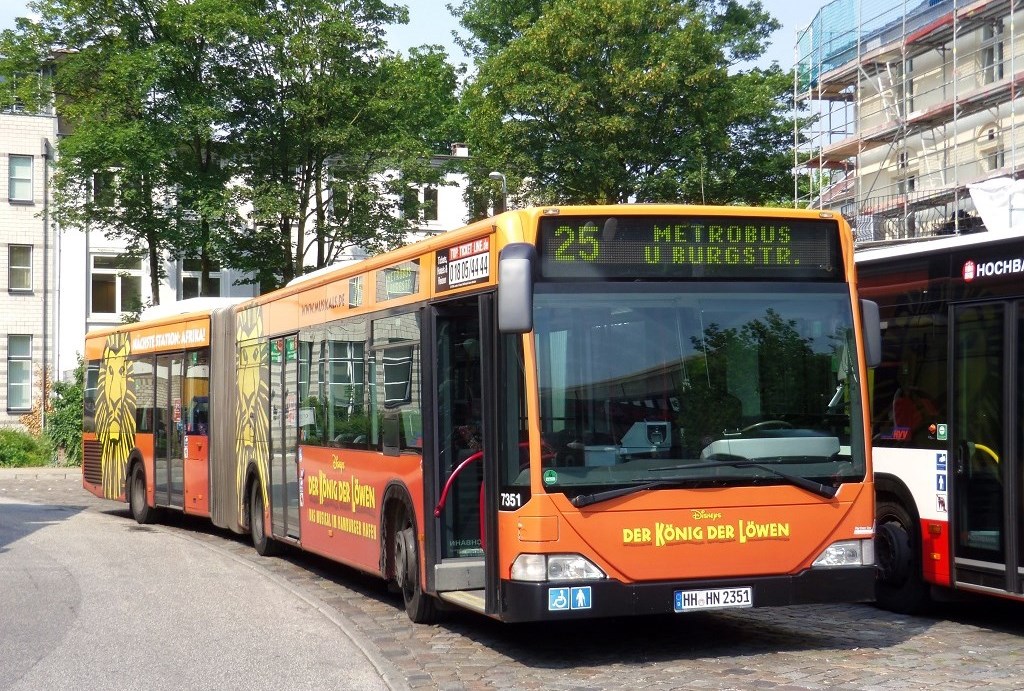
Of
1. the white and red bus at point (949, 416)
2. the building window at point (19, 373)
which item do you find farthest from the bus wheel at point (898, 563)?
the building window at point (19, 373)

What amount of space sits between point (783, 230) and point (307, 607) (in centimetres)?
531

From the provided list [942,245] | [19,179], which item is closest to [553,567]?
[942,245]

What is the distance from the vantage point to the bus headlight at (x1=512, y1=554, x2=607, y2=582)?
8.76 meters

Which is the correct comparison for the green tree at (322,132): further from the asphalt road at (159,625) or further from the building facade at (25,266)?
the asphalt road at (159,625)

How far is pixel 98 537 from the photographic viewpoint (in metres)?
19.6

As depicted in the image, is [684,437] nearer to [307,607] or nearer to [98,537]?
[307,607]

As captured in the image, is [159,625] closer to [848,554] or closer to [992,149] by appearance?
[848,554]

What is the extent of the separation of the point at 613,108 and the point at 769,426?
1217 inches

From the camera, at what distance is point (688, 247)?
935cm

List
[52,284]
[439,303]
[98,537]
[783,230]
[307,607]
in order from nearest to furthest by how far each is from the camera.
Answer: [783,230] < [439,303] < [307,607] < [98,537] < [52,284]

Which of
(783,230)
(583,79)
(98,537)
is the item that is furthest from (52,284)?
(783,230)

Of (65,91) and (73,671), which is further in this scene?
(65,91)

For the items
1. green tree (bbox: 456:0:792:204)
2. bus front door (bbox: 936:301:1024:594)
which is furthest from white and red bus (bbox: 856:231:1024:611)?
green tree (bbox: 456:0:792:204)

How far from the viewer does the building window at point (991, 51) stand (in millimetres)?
33000
